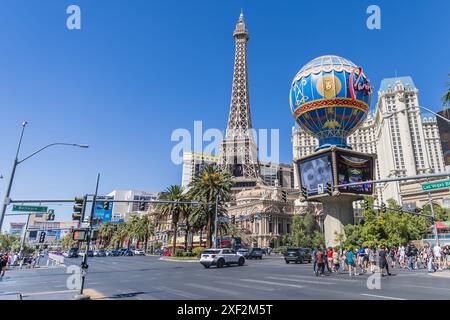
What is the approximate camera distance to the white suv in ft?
89.1

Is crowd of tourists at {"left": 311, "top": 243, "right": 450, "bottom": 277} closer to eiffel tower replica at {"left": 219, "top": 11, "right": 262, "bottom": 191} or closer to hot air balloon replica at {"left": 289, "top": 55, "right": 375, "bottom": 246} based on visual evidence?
hot air balloon replica at {"left": 289, "top": 55, "right": 375, "bottom": 246}

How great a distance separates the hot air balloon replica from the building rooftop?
113m

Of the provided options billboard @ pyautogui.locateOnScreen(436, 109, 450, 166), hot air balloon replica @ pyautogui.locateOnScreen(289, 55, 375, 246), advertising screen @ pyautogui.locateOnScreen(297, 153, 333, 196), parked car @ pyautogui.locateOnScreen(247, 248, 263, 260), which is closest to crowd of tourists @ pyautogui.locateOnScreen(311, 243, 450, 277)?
hot air balloon replica @ pyautogui.locateOnScreen(289, 55, 375, 246)

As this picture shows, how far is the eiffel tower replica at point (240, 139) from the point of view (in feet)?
422

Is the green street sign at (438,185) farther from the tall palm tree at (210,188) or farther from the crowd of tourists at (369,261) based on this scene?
the tall palm tree at (210,188)

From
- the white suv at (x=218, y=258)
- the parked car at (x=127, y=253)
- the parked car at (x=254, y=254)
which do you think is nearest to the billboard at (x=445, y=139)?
the parked car at (x=254, y=254)

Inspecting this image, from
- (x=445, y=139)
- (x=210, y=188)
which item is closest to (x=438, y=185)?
(x=210, y=188)

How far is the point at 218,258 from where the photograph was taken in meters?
27.5

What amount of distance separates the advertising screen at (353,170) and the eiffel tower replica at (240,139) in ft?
277

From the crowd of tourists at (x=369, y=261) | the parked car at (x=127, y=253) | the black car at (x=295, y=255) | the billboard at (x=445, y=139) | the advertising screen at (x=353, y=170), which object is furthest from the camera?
the billboard at (x=445, y=139)
